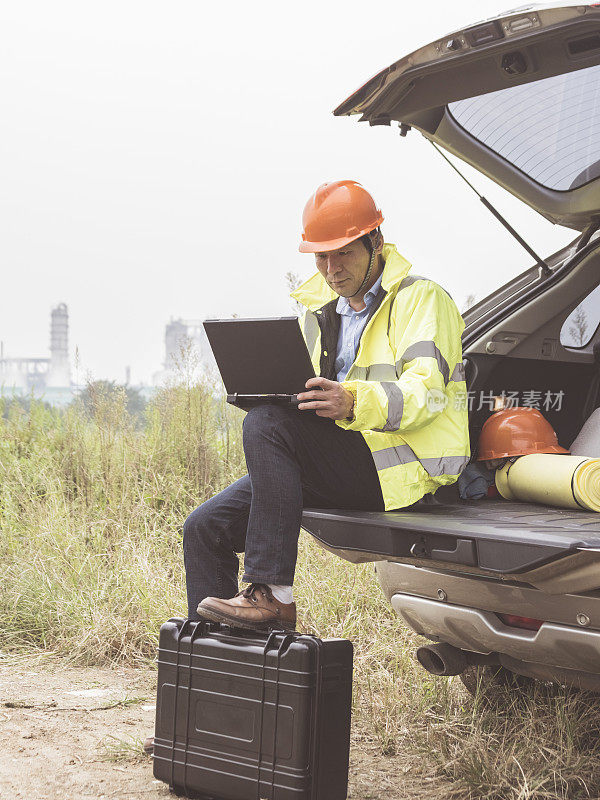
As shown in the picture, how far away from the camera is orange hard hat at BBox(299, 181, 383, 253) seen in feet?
11.2

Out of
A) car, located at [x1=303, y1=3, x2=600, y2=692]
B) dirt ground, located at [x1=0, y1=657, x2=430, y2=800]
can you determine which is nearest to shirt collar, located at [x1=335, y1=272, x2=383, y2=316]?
car, located at [x1=303, y1=3, x2=600, y2=692]

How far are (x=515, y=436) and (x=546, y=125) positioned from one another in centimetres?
116

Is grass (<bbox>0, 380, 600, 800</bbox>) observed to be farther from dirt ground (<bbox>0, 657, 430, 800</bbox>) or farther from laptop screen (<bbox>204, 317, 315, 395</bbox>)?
laptop screen (<bbox>204, 317, 315, 395</bbox>)

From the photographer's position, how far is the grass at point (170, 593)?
3.41m

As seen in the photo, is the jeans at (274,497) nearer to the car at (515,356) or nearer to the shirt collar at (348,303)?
the car at (515,356)

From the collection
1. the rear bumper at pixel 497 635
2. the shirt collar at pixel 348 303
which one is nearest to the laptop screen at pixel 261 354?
the shirt collar at pixel 348 303

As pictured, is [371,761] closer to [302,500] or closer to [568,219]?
[302,500]

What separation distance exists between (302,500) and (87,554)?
2758mm

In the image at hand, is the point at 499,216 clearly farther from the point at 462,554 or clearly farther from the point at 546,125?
the point at 462,554

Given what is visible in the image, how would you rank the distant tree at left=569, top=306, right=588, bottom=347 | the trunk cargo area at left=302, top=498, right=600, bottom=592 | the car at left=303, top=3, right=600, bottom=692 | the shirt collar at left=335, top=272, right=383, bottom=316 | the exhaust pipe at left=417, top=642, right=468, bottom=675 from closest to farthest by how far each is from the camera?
the trunk cargo area at left=302, top=498, right=600, bottom=592, the car at left=303, top=3, right=600, bottom=692, the exhaust pipe at left=417, top=642, right=468, bottom=675, the shirt collar at left=335, top=272, right=383, bottom=316, the distant tree at left=569, top=306, right=588, bottom=347

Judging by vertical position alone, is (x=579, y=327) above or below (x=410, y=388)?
above

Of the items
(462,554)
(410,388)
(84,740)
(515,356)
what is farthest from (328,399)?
(84,740)

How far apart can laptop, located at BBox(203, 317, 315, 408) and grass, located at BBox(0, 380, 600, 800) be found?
A: 4.42ft

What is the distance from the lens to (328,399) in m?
3.03
